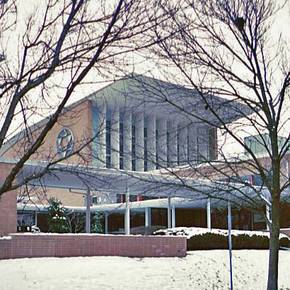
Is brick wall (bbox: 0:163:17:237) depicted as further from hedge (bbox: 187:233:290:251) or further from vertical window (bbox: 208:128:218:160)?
vertical window (bbox: 208:128:218:160)

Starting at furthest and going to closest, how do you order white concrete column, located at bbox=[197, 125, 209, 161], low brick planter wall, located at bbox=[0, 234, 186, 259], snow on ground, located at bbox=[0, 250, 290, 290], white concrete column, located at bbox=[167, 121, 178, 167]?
low brick planter wall, located at bbox=[0, 234, 186, 259] < snow on ground, located at bbox=[0, 250, 290, 290] < white concrete column, located at bbox=[167, 121, 178, 167] < white concrete column, located at bbox=[197, 125, 209, 161]

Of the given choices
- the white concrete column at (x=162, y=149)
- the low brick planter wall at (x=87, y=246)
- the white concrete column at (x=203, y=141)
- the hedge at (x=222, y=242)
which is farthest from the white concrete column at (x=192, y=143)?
the hedge at (x=222, y=242)

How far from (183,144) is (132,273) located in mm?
5401

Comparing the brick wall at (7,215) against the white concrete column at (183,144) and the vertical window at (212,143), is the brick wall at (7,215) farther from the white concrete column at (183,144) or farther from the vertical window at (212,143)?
the vertical window at (212,143)

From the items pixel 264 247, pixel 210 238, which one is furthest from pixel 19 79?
pixel 264 247

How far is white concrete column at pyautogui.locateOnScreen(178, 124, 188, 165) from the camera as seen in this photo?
10.8 m

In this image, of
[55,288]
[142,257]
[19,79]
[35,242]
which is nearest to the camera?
[19,79]

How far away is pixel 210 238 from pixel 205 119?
45.1 ft

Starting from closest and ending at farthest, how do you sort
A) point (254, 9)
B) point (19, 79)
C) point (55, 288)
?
point (19, 79)
point (254, 9)
point (55, 288)

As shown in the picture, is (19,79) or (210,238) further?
(210,238)

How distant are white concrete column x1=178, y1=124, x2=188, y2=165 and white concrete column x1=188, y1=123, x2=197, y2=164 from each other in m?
0.08

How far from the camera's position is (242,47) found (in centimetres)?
1036

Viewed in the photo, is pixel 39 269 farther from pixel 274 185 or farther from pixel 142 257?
pixel 274 185

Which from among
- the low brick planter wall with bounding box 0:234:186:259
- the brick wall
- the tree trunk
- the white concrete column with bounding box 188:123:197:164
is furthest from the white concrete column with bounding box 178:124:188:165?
the brick wall
